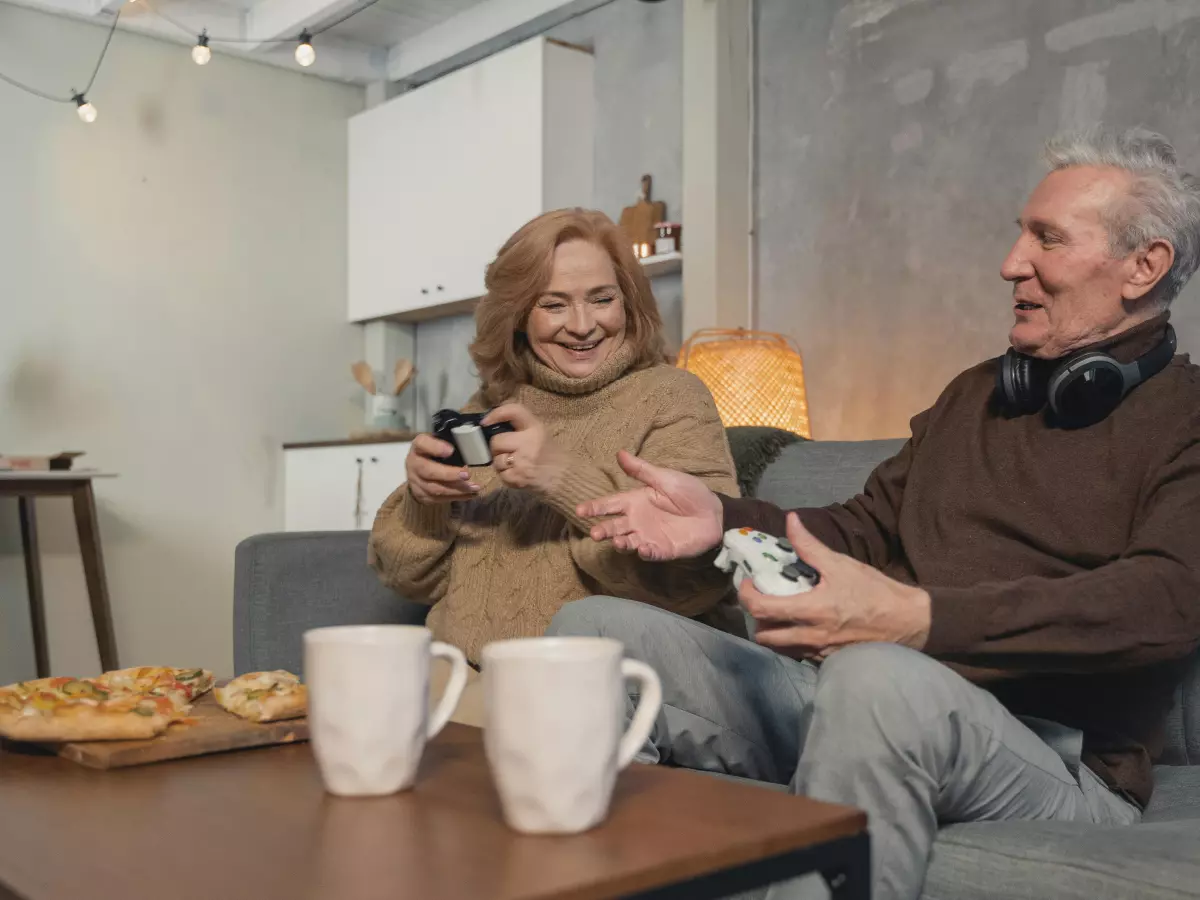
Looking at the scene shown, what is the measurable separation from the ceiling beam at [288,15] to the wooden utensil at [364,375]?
116 centimetres

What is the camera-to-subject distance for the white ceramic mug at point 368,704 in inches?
31.0

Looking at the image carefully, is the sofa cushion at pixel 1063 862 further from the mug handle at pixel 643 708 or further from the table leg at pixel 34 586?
the table leg at pixel 34 586

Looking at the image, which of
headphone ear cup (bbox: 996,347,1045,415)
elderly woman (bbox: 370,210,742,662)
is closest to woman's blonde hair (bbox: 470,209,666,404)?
elderly woman (bbox: 370,210,742,662)

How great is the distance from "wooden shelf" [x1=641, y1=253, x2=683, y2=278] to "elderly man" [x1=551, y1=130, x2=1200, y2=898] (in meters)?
1.87

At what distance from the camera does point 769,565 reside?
1104 millimetres

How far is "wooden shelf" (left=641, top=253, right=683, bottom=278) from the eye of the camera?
340cm

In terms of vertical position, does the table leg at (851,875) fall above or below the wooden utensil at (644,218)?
below

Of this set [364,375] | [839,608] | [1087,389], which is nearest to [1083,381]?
[1087,389]

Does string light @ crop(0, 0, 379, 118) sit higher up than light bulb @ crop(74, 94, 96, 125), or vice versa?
string light @ crop(0, 0, 379, 118)

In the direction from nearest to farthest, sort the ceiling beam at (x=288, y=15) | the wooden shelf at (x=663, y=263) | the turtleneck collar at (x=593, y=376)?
the turtleneck collar at (x=593, y=376)
the wooden shelf at (x=663, y=263)
the ceiling beam at (x=288, y=15)

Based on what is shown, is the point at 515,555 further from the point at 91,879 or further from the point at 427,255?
the point at 427,255

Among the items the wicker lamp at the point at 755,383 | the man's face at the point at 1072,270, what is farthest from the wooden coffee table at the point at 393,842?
the wicker lamp at the point at 755,383

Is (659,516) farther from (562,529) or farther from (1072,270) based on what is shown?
(1072,270)

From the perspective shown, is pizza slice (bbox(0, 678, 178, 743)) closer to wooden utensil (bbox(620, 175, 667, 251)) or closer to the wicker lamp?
the wicker lamp
